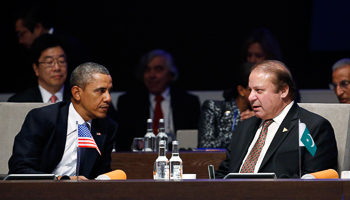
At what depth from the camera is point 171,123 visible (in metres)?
5.88

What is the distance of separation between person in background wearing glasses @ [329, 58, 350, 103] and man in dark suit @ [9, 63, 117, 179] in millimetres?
2347

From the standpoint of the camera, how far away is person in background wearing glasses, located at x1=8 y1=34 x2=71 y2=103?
4.95 metres

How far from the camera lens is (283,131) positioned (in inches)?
130

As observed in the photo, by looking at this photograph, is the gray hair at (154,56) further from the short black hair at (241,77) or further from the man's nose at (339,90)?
the man's nose at (339,90)

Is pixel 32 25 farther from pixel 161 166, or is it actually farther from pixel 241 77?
pixel 161 166

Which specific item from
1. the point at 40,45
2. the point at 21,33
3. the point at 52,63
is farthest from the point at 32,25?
the point at 52,63

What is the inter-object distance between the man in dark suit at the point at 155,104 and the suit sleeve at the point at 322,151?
2.70 metres

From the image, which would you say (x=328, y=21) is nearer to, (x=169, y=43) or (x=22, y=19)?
(x=169, y=43)

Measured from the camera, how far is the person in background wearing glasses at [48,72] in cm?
495

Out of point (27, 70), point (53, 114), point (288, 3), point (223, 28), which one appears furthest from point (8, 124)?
point (288, 3)

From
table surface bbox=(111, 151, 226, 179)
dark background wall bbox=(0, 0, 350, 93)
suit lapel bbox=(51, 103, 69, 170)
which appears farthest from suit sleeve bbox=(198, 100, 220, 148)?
suit lapel bbox=(51, 103, 69, 170)

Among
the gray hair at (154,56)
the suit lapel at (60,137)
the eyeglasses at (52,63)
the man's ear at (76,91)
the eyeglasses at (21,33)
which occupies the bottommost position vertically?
the suit lapel at (60,137)
